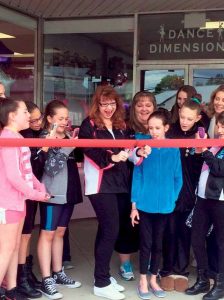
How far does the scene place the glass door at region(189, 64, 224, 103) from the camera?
784cm

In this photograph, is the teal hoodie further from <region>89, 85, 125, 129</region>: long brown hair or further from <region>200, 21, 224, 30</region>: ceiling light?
<region>200, 21, 224, 30</region>: ceiling light

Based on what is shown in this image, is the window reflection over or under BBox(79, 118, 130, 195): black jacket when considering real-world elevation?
over

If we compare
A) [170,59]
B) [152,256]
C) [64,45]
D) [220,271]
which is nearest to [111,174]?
[152,256]

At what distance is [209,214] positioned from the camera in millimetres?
4074

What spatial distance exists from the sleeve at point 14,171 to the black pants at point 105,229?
0.68 meters

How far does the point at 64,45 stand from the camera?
27.6 feet

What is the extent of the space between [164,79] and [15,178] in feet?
16.3

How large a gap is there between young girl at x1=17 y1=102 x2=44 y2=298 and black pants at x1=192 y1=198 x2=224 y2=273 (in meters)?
1.28

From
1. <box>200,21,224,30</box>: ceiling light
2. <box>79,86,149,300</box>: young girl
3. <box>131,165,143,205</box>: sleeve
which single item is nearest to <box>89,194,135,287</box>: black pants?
<box>79,86,149,300</box>: young girl

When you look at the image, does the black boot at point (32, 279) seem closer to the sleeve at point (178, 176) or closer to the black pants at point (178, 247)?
the black pants at point (178, 247)

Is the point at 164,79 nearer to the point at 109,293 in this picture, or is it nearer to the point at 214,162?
the point at 214,162

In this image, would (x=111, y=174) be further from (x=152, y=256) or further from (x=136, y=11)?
(x=136, y=11)

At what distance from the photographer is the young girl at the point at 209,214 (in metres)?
3.89

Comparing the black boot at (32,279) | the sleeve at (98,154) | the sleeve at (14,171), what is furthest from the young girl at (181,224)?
the sleeve at (14,171)
